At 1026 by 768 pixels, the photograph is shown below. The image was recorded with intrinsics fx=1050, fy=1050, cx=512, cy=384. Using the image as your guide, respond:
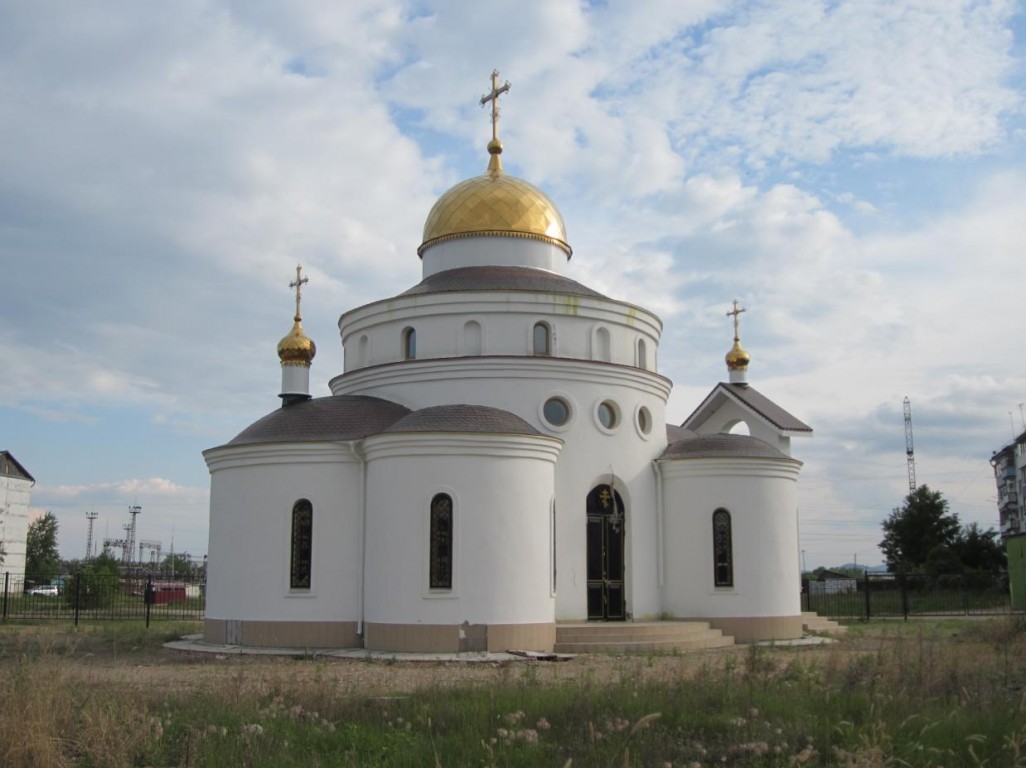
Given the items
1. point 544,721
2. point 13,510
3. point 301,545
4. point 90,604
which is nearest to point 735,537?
point 301,545

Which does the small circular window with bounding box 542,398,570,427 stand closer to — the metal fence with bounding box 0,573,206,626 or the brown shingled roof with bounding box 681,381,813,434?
the brown shingled roof with bounding box 681,381,813,434

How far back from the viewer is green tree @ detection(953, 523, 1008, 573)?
45.8 metres

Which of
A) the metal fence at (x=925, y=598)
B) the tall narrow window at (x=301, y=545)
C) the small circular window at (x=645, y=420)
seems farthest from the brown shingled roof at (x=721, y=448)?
the metal fence at (x=925, y=598)

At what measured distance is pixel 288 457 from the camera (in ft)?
63.3

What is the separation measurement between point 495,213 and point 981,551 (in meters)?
32.7

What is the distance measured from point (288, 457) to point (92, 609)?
16285 mm

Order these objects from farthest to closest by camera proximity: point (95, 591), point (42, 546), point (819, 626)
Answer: point (42, 546) < point (95, 591) < point (819, 626)

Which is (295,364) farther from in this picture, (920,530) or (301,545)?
(920,530)

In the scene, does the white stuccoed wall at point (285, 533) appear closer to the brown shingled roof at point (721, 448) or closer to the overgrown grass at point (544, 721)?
the brown shingled roof at point (721, 448)

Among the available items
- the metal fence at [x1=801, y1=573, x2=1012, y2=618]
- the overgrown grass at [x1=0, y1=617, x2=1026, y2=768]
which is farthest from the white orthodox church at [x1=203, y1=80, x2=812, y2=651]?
the metal fence at [x1=801, y1=573, x2=1012, y2=618]

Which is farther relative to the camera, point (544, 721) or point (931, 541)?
point (931, 541)

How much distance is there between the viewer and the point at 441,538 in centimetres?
1781

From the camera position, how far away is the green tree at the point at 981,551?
4578cm

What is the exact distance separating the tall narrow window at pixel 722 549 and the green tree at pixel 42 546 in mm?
52585
